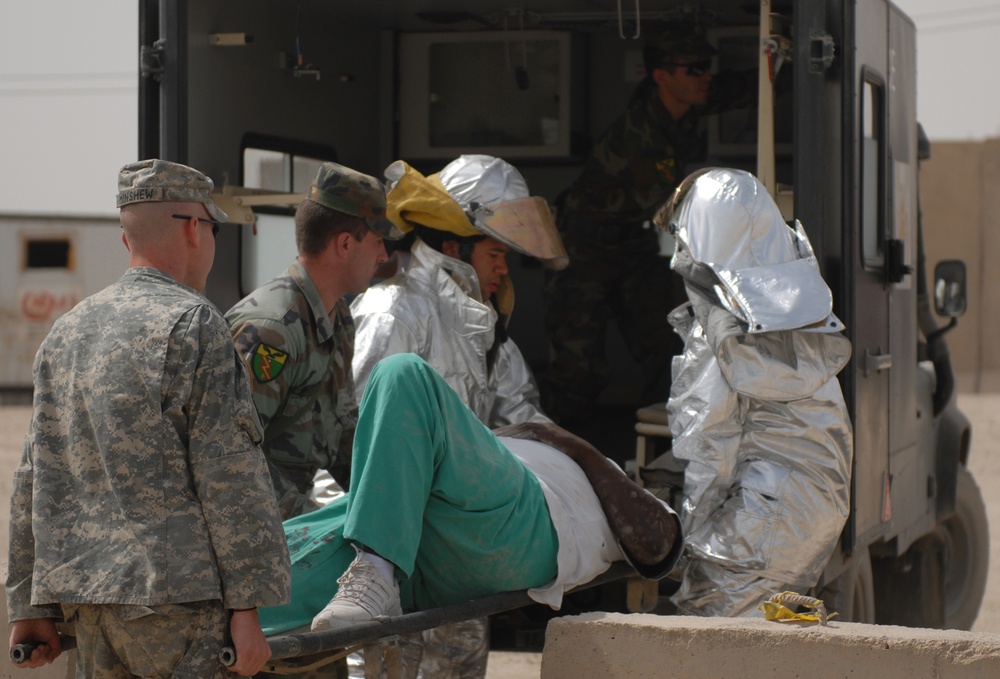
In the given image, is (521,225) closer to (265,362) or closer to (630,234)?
(265,362)

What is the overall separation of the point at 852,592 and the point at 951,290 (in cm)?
191

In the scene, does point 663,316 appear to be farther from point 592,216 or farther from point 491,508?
point 491,508

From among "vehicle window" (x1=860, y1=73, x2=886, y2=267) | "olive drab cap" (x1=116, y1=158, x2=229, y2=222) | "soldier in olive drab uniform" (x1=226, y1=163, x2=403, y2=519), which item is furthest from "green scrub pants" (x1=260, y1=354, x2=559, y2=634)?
"vehicle window" (x1=860, y1=73, x2=886, y2=267)

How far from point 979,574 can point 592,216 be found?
2.53 meters

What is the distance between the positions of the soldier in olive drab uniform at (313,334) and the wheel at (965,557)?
3.60m

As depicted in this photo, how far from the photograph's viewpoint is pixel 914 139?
18.0ft

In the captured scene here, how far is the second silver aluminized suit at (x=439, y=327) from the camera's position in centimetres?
432

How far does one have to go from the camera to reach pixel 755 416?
155 inches

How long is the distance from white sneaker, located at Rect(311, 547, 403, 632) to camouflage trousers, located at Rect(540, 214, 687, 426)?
2570 millimetres

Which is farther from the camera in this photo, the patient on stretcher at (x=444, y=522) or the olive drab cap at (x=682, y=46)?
the olive drab cap at (x=682, y=46)

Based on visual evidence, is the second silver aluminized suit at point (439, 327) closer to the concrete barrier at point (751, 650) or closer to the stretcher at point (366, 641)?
the stretcher at point (366, 641)

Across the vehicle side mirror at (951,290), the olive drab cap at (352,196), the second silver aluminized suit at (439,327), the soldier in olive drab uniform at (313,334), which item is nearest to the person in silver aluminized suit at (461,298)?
the second silver aluminized suit at (439,327)

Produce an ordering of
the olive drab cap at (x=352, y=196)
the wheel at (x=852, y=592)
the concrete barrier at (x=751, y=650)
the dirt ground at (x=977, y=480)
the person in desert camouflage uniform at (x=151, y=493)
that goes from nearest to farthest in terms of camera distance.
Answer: the person in desert camouflage uniform at (x=151, y=493) → the concrete barrier at (x=751, y=650) → the olive drab cap at (x=352, y=196) → the wheel at (x=852, y=592) → the dirt ground at (x=977, y=480)

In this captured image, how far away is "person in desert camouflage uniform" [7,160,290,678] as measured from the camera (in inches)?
102
